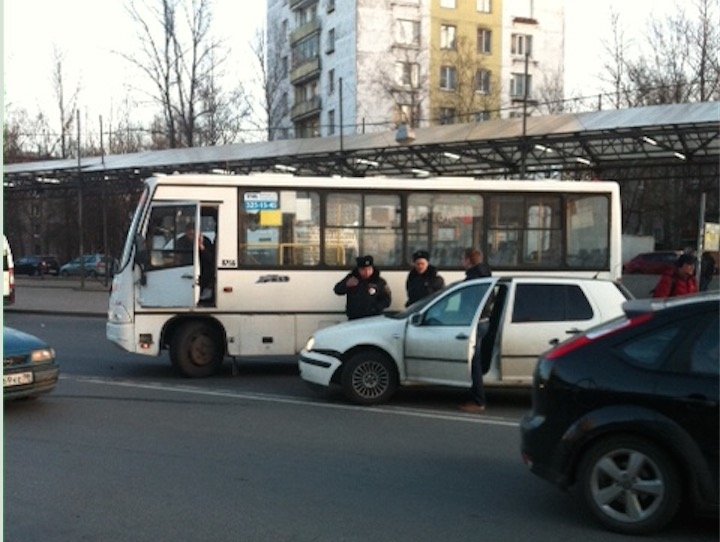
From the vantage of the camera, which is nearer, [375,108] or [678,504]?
[678,504]

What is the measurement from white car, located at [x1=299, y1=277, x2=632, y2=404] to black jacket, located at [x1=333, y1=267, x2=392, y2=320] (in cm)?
158

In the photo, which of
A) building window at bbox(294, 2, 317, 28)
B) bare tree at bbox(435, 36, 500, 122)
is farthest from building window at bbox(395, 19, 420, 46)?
building window at bbox(294, 2, 317, 28)

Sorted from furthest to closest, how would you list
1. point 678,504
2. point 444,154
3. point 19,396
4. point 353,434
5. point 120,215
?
point 120,215
point 444,154
point 19,396
point 353,434
point 678,504

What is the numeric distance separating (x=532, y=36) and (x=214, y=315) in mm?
63784

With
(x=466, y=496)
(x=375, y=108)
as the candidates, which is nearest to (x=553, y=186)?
(x=466, y=496)

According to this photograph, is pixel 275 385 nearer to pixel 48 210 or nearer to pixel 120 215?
pixel 120 215

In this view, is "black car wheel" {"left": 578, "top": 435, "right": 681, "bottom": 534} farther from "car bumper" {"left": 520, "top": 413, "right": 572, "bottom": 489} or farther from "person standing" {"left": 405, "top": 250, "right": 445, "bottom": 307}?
"person standing" {"left": 405, "top": 250, "right": 445, "bottom": 307}

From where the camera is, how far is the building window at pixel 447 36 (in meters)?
65.8

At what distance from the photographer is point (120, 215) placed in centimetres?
4938

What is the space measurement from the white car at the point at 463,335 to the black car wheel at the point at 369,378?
0.04ft

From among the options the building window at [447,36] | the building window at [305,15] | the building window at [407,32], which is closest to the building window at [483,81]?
the building window at [447,36]

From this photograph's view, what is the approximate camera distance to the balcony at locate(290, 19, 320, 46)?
6738 centimetres

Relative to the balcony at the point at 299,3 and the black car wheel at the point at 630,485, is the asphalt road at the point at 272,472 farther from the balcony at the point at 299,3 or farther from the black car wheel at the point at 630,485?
the balcony at the point at 299,3

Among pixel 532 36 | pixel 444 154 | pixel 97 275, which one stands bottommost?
pixel 97 275
